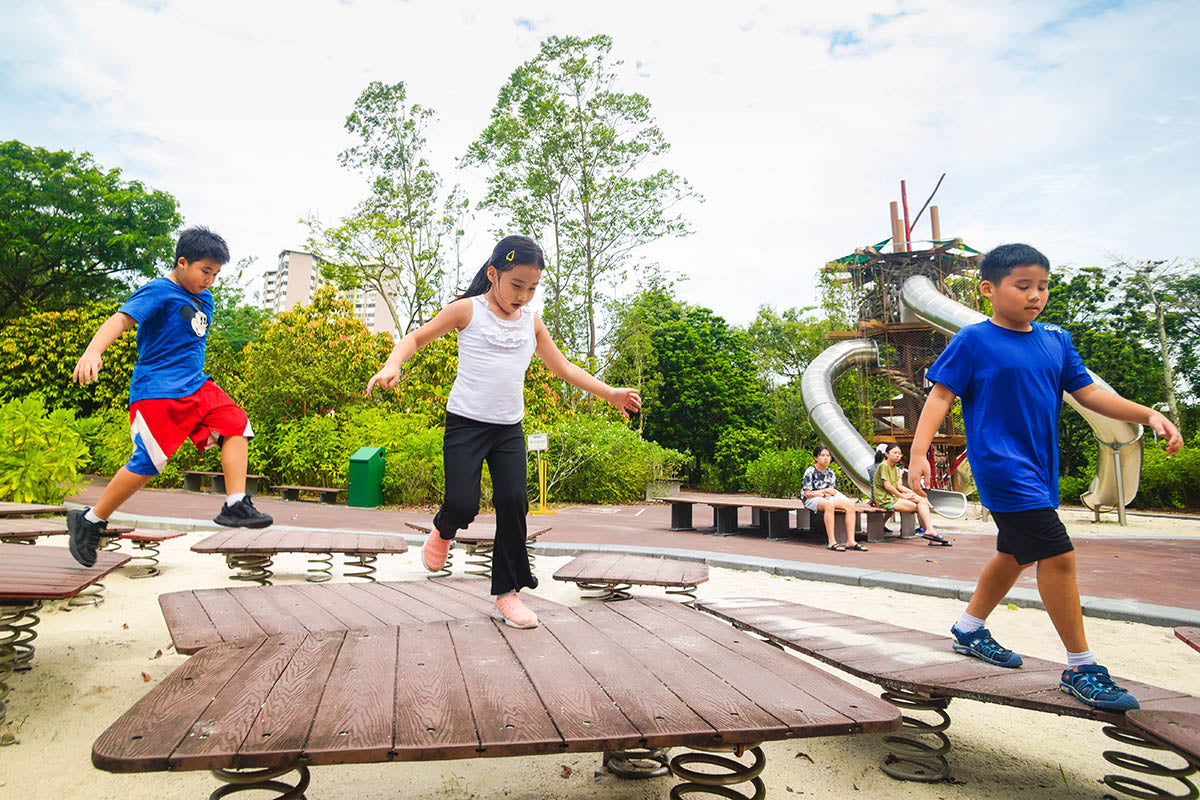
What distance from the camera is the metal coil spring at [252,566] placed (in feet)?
18.4

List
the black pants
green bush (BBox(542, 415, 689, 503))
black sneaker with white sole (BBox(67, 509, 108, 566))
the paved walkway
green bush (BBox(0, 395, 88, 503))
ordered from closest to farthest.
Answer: the black pants, black sneaker with white sole (BBox(67, 509, 108, 566)), the paved walkway, green bush (BBox(0, 395, 88, 503)), green bush (BBox(542, 415, 689, 503))

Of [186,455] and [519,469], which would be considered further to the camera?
[186,455]

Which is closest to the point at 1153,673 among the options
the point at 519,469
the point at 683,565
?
the point at 683,565

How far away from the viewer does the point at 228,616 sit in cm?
299

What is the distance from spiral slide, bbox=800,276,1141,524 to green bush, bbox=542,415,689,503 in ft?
14.3

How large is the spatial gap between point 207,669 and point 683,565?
341 cm

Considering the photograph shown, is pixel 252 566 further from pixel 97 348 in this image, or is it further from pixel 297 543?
pixel 97 348

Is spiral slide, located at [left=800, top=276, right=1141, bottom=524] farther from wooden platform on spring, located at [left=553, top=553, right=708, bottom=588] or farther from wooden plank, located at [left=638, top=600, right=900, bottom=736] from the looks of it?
wooden plank, located at [left=638, top=600, right=900, bottom=736]

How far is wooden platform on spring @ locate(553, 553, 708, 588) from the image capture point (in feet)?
14.3

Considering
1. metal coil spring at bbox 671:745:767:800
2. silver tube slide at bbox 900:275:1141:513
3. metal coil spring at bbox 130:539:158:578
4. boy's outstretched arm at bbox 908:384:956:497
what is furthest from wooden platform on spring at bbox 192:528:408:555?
silver tube slide at bbox 900:275:1141:513

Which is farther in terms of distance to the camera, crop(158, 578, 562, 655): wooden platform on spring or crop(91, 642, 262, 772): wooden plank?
crop(158, 578, 562, 655): wooden platform on spring

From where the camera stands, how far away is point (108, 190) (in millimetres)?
27391

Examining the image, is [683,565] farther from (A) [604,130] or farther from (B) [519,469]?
(A) [604,130]

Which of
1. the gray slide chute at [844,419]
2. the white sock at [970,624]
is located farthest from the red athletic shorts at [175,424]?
the gray slide chute at [844,419]
